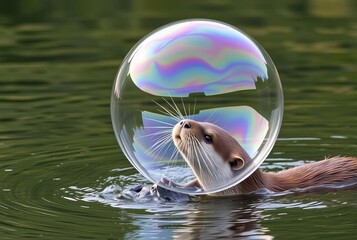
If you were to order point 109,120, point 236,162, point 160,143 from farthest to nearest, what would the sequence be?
point 109,120 < point 236,162 < point 160,143

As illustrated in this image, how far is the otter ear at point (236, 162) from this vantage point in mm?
10086

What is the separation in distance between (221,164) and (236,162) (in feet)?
0.46

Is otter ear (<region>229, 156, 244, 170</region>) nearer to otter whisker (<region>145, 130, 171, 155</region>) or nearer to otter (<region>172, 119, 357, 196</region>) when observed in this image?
otter (<region>172, 119, 357, 196</region>)

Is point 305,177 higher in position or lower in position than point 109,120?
lower

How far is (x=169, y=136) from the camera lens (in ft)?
32.7

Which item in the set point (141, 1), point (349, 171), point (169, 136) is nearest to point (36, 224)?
point (169, 136)

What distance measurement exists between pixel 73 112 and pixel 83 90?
4.89 feet

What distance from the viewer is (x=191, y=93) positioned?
990 cm

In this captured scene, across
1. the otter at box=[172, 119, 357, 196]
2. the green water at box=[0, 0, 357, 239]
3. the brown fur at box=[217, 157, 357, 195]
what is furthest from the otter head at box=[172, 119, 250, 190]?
the brown fur at box=[217, 157, 357, 195]

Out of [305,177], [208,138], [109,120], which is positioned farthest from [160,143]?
[109,120]

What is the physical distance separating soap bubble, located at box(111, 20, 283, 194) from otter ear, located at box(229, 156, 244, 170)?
61 mm

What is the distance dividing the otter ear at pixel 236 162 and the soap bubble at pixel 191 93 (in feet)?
0.20

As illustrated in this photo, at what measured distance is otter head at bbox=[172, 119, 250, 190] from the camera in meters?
9.94

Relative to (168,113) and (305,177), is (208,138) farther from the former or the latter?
(305,177)
